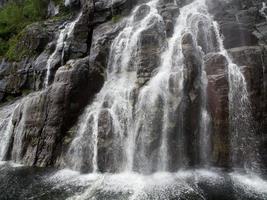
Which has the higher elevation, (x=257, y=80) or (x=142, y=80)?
(x=142, y=80)

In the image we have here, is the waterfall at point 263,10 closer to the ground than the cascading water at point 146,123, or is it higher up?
higher up

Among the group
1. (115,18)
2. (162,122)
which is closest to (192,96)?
(162,122)

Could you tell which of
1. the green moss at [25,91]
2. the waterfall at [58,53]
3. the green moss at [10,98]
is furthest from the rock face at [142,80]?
the green moss at [10,98]

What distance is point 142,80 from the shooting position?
20.2 metres

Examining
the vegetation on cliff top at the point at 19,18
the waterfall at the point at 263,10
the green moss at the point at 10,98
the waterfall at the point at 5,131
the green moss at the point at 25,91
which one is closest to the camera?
the waterfall at the point at 5,131

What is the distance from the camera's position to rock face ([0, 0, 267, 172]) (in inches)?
696

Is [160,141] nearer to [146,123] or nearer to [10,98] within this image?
[146,123]

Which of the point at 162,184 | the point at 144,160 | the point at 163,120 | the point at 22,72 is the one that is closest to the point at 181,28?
the point at 163,120

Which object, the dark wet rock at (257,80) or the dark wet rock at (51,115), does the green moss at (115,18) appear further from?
the dark wet rock at (257,80)

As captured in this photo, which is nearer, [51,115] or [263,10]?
[51,115]

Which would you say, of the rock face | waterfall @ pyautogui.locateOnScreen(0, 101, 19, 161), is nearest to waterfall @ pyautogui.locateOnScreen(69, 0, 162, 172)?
the rock face

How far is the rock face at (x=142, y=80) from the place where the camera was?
696 inches

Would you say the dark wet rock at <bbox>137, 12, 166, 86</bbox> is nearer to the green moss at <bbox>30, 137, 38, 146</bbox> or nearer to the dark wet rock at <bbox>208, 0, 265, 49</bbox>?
the dark wet rock at <bbox>208, 0, 265, 49</bbox>

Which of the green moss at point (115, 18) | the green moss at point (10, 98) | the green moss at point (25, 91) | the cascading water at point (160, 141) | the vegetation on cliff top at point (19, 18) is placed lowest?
the cascading water at point (160, 141)
